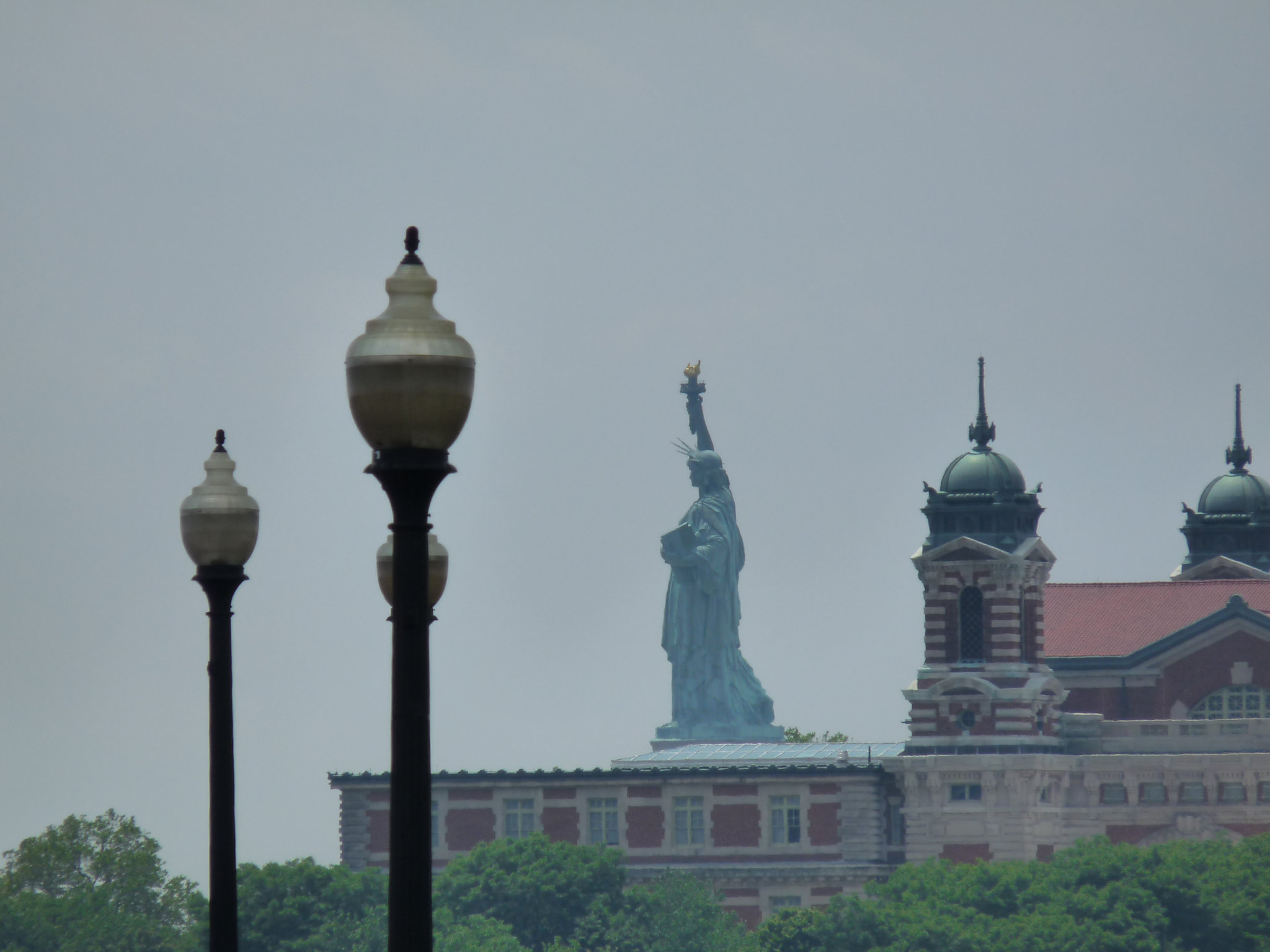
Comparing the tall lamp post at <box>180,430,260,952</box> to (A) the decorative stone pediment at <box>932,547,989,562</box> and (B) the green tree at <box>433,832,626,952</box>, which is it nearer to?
(A) the decorative stone pediment at <box>932,547,989,562</box>

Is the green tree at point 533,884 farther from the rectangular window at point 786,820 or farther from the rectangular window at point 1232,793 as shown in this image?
the rectangular window at point 1232,793

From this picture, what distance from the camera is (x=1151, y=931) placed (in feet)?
324

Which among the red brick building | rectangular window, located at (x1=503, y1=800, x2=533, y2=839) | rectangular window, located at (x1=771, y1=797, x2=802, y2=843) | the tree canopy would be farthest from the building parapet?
rectangular window, located at (x1=503, y1=800, x2=533, y2=839)

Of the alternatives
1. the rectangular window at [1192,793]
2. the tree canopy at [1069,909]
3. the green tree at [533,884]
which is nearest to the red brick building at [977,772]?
the rectangular window at [1192,793]

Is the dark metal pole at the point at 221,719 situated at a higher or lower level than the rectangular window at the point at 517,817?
lower

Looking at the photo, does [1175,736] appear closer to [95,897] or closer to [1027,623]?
[1027,623]

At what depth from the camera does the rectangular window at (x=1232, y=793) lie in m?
108

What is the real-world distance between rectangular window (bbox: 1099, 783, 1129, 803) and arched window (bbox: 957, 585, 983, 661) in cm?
742

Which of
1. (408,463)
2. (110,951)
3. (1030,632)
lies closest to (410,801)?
(408,463)

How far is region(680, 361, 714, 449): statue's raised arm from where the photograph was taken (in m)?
142

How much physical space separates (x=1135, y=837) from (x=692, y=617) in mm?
35701

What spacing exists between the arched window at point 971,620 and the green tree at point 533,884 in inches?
607

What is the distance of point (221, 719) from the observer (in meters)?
22.3

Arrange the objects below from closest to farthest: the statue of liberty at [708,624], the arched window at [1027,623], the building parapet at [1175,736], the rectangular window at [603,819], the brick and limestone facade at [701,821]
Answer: the arched window at [1027,623] < the building parapet at [1175,736] < the brick and limestone facade at [701,821] < the rectangular window at [603,819] < the statue of liberty at [708,624]
